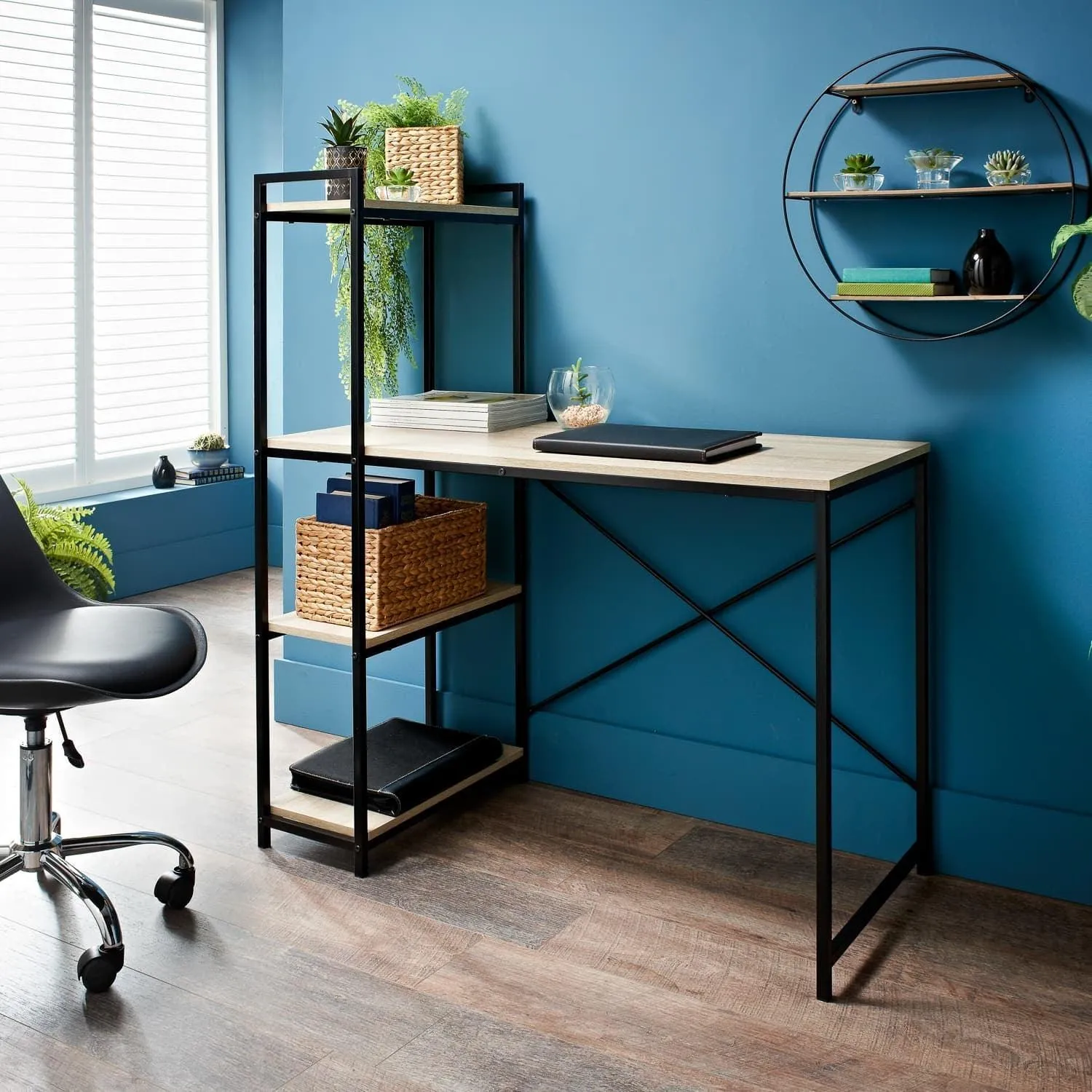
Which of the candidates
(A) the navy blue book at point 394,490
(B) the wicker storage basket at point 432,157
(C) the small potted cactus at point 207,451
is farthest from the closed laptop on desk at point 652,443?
(C) the small potted cactus at point 207,451

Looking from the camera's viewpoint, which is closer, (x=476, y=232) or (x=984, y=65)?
(x=984, y=65)

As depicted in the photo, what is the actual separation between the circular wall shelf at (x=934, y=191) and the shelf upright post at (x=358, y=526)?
86 centimetres

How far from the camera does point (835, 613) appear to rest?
281cm

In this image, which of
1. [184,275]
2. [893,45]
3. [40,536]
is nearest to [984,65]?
[893,45]

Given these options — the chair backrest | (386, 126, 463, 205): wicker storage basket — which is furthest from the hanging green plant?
the chair backrest

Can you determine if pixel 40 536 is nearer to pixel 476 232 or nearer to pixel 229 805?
pixel 229 805

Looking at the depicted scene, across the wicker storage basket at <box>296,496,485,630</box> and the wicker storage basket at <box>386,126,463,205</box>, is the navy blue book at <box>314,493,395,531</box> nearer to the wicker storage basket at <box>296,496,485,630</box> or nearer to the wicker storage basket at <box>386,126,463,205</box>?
the wicker storage basket at <box>296,496,485,630</box>

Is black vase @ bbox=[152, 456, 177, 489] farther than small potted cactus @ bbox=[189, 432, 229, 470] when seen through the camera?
No

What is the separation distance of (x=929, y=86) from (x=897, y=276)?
0.35 meters

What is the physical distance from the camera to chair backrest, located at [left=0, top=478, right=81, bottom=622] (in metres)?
2.63

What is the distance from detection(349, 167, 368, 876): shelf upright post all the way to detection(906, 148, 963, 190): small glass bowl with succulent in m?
1.07

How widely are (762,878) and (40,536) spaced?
7.87ft

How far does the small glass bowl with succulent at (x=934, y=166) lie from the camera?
2.47m

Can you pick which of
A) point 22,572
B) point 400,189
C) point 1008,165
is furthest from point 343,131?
point 1008,165
